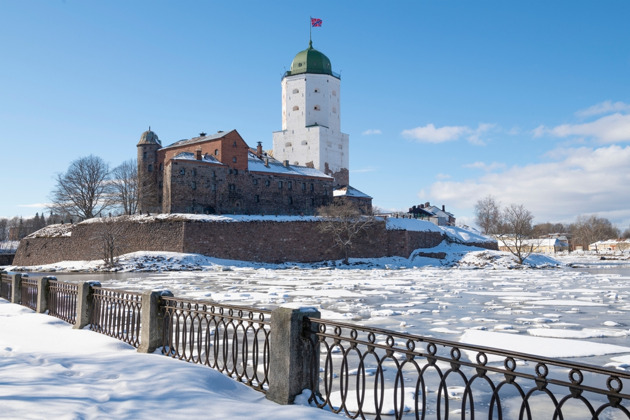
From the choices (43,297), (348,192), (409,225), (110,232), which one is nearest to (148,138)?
(110,232)

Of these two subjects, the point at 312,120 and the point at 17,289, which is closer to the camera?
the point at 17,289

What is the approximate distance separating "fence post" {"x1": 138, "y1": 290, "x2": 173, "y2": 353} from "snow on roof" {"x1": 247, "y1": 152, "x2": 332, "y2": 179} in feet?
158

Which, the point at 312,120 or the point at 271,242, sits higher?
the point at 312,120

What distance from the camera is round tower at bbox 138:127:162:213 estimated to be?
54438mm

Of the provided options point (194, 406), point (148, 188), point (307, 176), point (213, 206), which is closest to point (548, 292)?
point (194, 406)

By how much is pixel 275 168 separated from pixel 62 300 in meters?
47.4

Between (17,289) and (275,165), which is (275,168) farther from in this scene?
(17,289)

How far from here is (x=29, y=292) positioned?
1458 cm

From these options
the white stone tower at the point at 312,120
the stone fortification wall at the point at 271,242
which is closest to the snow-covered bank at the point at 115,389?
the stone fortification wall at the point at 271,242

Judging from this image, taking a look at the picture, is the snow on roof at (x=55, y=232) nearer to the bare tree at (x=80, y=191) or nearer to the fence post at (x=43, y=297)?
the bare tree at (x=80, y=191)

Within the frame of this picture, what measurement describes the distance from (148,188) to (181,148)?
6100mm

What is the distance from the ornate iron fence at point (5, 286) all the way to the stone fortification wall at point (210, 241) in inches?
1092

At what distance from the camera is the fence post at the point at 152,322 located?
762 centimetres

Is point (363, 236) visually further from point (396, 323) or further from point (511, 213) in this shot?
point (396, 323)
